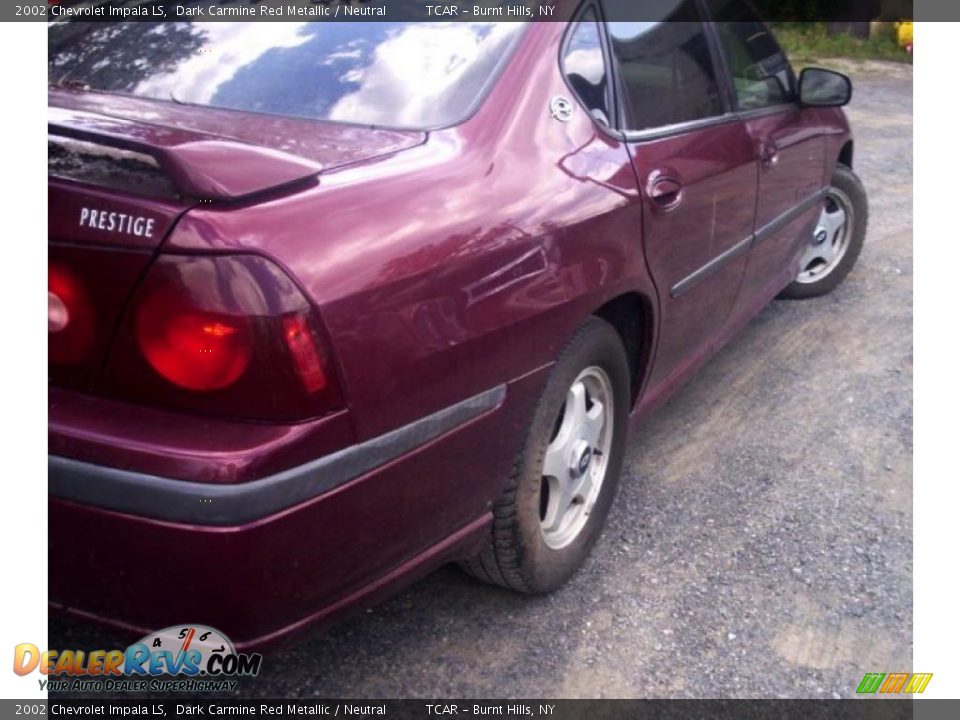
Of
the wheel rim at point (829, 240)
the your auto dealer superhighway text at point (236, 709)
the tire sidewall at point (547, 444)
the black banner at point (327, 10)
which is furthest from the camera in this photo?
the wheel rim at point (829, 240)

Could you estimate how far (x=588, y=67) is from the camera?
2.68 metres

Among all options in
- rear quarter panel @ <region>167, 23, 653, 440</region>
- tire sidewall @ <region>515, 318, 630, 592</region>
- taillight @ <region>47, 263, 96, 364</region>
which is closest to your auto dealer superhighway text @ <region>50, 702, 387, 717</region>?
tire sidewall @ <region>515, 318, 630, 592</region>

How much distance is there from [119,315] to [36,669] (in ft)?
2.28

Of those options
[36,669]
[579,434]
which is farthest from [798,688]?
[36,669]

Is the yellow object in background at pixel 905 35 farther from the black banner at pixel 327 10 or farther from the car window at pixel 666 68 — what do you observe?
the black banner at pixel 327 10

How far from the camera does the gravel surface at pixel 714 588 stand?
7.95ft

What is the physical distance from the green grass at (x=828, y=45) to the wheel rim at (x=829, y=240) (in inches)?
413

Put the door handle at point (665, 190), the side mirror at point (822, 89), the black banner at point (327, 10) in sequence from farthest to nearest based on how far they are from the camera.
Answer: the side mirror at point (822, 89) < the door handle at point (665, 190) < the black banner at point (327, 10)

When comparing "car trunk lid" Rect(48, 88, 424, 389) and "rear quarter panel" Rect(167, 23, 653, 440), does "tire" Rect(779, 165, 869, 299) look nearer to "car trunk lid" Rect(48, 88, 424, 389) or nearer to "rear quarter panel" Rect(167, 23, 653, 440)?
"rear quarter panel" Rect(167, 23, 653, 440)

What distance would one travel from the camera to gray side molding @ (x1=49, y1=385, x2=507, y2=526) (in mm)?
1675

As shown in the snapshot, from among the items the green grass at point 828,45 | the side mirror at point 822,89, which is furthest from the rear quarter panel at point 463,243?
the green grass at point 828,45

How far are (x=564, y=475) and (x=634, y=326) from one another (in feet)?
1.78

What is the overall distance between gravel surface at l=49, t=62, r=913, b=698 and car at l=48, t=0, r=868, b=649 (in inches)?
7.3

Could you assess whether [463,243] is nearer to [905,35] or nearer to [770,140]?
[770,140]
